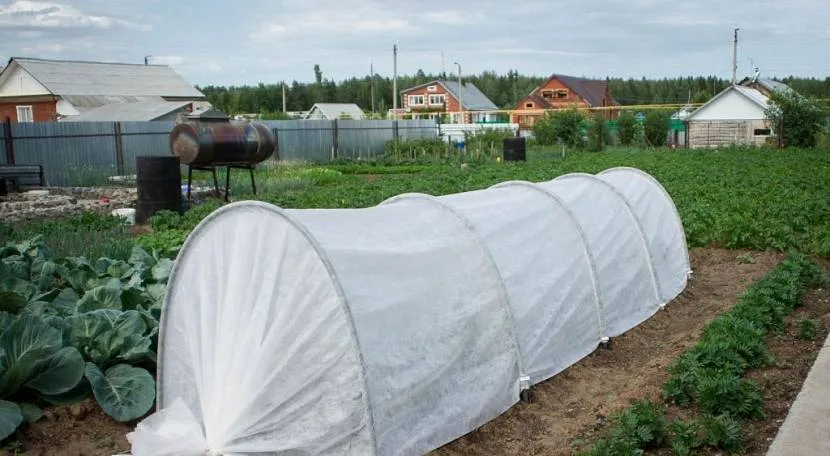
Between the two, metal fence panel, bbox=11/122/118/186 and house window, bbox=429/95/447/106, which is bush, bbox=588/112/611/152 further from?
house window, bbox=429/95/447/106

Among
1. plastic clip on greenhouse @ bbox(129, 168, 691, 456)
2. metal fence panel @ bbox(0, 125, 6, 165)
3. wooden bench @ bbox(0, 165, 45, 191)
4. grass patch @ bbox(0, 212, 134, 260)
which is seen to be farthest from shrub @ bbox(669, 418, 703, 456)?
metal fence panel @ bbox(0, 125, 6, 165)

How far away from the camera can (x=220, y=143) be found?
17.7 meters

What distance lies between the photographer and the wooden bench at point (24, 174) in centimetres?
2128

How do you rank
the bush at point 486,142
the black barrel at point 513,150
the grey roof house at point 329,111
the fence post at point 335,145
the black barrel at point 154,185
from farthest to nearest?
the grey roof house at point 329,111, the bush at point 486,142, the fence post at point 335,145, the black barrel at point 513,150, the black barrel at point 154,185

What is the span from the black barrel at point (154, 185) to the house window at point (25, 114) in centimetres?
4041

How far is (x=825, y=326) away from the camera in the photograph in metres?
7.40

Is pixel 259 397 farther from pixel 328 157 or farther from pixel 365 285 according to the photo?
pixel 328 157

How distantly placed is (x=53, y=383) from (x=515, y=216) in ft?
11.8

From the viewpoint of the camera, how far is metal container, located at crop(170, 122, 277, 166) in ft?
56.5

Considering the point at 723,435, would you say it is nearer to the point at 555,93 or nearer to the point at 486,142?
the point at 486,142

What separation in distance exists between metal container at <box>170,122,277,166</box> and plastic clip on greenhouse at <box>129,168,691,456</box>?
38.6 ft

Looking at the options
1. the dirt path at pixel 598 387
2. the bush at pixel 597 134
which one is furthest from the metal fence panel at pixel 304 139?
the dirt path at pixel 598 387

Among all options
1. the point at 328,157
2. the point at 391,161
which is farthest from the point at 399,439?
the point at 328,157

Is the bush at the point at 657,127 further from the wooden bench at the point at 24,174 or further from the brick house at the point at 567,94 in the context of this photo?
the brick house at the point at 567,94
